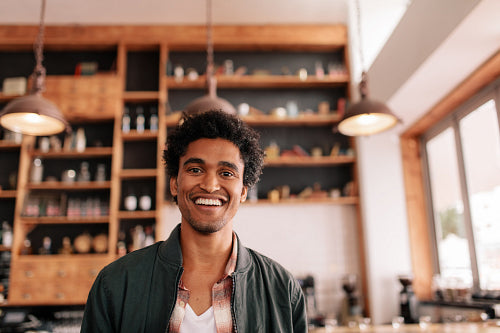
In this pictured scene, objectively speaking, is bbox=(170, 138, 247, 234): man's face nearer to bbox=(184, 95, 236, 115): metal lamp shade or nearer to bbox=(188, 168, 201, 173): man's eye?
bbox=(188, 168, 201, 173): man's eye

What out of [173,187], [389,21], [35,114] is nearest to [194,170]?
[173,187]

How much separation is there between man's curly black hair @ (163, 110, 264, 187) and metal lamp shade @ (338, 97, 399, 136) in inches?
60.3

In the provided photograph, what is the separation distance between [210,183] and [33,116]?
2354mm

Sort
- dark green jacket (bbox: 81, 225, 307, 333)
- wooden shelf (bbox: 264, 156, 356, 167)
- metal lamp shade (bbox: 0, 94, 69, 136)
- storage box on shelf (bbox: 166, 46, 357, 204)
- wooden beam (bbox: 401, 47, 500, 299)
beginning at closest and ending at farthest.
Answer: dark green jacket (bbox: 81, 225, 307, 333)
metal lamp shade (bbox: 0, 94, 69, 136)
wooden beam (bbox: 401, 47, 500, 299)
wooden shelf (bbox: 264, 156, 356, 167)
storage box on shelf (bbox: 166, 46, 357, 204)

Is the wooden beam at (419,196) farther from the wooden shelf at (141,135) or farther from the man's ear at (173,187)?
the man's ear at (173,187)

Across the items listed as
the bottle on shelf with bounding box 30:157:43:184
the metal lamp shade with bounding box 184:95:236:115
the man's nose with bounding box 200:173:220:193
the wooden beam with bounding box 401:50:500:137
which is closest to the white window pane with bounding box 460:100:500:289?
the wooden beam with bounding box 401:50:500:137

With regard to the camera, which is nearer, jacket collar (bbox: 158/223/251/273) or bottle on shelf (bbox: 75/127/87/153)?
jacket collar (bbox: 158/223/251/273)

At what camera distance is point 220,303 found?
139 cm

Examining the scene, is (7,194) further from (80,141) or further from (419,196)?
(419,196)

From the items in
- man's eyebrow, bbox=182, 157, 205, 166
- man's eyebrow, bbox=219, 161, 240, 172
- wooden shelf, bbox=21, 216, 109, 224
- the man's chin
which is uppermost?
wooden shelf, bbox=21, 216, 109, 224

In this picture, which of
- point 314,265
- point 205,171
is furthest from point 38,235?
point 205,171

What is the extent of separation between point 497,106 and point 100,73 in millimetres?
Answer: 4162

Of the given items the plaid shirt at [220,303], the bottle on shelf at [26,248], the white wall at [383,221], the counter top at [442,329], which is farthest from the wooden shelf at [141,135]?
the plaid shirt at [220,303]

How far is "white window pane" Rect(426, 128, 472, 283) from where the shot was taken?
4.28 metres
